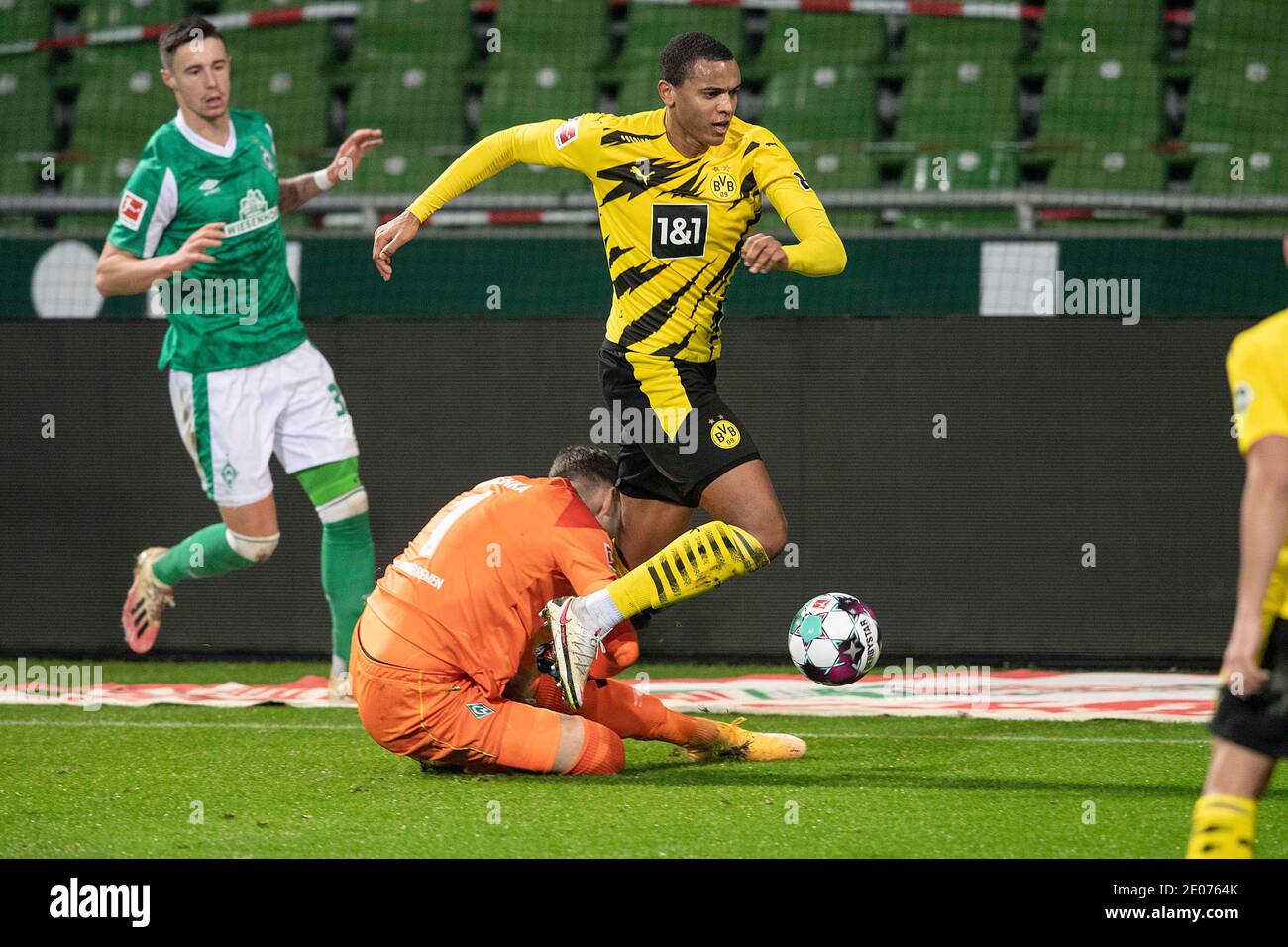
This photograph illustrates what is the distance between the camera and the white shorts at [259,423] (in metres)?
7.55

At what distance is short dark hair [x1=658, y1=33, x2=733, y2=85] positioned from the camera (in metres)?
5.65

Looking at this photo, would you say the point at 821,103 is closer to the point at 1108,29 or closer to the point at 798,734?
the point at 1108,29

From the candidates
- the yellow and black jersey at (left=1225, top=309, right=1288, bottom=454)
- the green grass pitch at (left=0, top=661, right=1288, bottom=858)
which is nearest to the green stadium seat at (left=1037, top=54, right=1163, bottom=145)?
the green grass pitch at (left=0, top=661, right=1288, bottom=858)

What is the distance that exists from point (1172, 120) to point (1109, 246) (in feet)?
10.4

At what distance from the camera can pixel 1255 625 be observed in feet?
10.1

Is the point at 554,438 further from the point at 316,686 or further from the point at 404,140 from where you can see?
the point at 404,140

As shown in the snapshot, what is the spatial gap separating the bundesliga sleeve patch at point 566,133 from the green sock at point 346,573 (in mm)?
2323

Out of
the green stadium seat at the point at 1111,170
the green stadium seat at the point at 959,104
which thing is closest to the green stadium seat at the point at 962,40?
the green stadium seat at the point at 959,104

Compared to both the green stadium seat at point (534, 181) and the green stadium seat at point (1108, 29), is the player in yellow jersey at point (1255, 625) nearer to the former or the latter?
the green stadium seat at point (534, 181)

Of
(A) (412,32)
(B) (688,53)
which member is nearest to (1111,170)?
(A) (412,32)

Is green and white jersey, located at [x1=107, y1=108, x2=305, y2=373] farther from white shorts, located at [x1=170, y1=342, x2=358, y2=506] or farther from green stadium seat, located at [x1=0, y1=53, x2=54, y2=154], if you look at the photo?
green stadium seat, located at [x1=0, y1=53, x2=54, y2=154]

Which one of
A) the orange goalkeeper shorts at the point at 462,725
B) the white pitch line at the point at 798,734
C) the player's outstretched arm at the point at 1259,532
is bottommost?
the white pitch line at the point at 798,734

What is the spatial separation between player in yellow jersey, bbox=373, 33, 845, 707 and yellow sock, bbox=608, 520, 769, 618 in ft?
0.03
